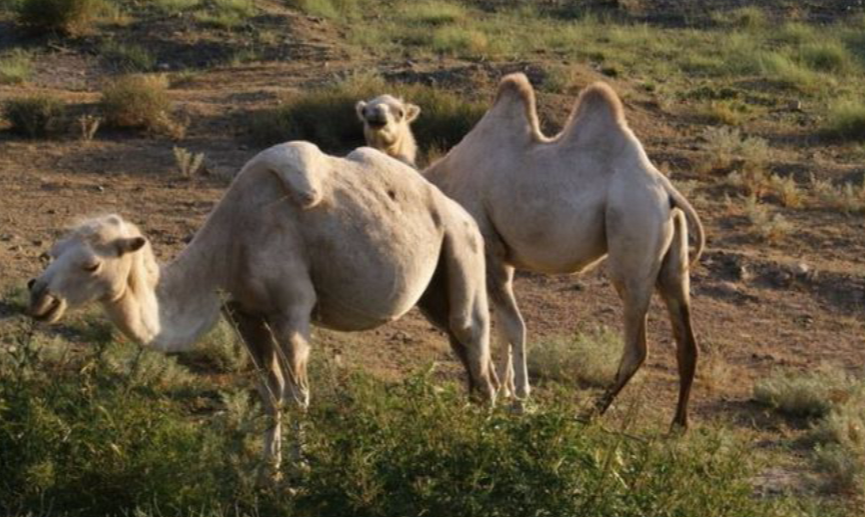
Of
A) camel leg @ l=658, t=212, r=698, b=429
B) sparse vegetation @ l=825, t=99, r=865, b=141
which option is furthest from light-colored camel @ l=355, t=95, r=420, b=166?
sparse vegetation @ l=825, t=99, r=865, b=141

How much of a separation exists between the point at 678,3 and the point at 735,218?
57.8 feet

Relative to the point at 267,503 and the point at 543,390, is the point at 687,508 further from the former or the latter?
the point at 543,390

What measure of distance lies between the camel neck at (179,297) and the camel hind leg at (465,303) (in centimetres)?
132

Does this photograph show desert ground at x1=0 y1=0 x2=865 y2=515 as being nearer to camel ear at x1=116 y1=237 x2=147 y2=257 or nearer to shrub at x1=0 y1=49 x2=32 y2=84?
shrub at x1=0 y1=49 x2=32 y2=84

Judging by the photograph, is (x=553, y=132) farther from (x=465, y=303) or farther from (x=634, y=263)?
(x=465, y=303)

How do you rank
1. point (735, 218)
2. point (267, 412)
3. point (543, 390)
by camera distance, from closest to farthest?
point (267, 412)
point (543, 390)
point (735, 218)

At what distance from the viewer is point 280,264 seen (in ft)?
26.1

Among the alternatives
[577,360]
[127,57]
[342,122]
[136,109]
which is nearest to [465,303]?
[577,360]

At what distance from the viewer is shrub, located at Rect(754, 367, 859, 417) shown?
1103 cm

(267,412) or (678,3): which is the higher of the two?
(267,412)

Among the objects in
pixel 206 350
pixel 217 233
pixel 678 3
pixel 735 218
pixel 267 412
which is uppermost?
pixel 217 233

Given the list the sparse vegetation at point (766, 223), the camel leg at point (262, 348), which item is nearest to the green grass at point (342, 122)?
the sparse vegetation at point (766, 223)

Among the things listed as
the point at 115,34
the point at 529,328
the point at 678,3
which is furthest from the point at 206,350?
the point at 678,3

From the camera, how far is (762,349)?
13.0 meters
